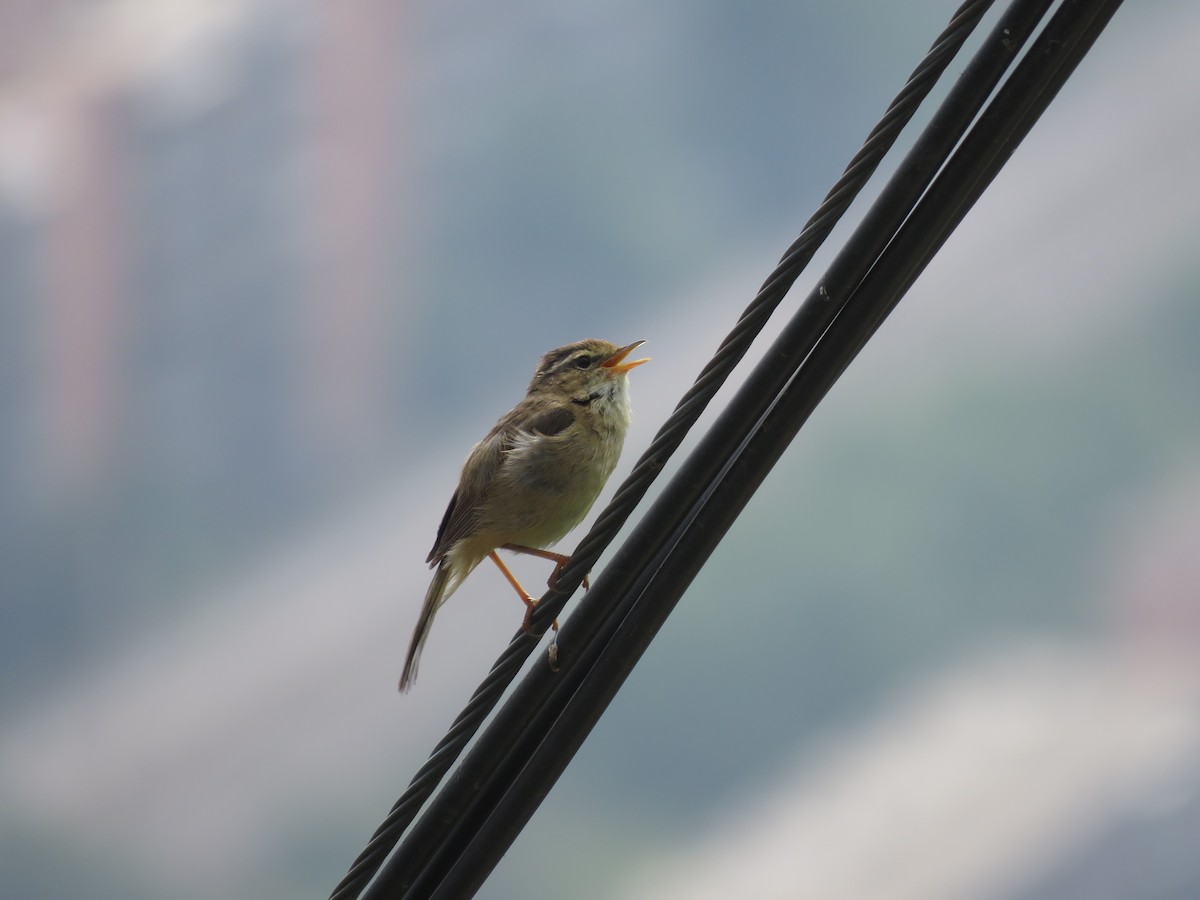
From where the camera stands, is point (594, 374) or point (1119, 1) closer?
point (1119, 1)

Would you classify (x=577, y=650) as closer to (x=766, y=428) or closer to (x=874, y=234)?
(x=766, y=428)

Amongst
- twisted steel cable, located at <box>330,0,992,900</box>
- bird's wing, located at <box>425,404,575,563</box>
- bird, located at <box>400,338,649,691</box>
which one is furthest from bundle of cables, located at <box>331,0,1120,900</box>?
bird's wing, located at <box>425,404,575,563</box>

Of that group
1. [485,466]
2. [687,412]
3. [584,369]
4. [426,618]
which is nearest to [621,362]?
[584,369]

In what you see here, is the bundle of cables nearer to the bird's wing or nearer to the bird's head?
the bird's wing

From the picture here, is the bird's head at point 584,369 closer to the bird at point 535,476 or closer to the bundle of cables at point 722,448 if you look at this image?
the bird at point 535,476

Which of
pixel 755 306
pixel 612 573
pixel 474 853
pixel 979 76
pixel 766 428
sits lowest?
pixel 474 853

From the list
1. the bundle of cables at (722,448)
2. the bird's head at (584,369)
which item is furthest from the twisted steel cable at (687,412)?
the bird's head at (584,369)

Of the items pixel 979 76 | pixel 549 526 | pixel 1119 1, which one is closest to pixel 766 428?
pixel 979 76
